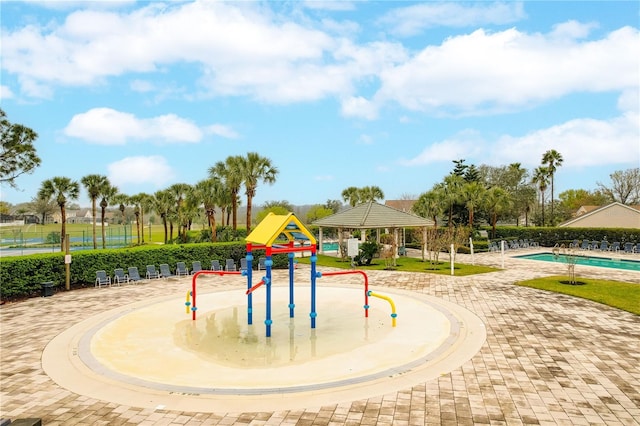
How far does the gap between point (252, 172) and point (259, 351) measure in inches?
933

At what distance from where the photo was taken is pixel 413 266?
28375 millimetres

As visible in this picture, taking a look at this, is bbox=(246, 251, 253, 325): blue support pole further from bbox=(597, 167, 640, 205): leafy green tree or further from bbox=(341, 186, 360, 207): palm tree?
bbox=(597, 167, 640, 205): leafy green tree

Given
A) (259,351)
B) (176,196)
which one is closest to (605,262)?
(259,351)

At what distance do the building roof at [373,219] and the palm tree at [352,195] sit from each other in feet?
54.4

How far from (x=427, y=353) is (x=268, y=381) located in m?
4.31

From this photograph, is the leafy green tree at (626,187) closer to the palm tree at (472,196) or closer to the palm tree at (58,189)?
the palm tree at (472,196)

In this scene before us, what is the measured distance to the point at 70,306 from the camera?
16984 millimetres

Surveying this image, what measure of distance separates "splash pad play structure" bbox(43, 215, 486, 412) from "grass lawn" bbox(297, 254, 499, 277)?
28.8 feet

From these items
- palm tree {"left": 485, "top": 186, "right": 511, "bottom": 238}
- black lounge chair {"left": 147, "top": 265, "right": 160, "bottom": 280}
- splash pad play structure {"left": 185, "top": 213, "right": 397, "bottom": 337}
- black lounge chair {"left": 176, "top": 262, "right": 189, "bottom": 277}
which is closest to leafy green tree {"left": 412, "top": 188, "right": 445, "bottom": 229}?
palm tree {"left": 485, "top": 186, "right": 511, "bottom": 238}

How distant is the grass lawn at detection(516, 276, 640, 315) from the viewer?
16.1 meters

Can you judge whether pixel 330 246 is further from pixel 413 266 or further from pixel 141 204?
pixel 141 204

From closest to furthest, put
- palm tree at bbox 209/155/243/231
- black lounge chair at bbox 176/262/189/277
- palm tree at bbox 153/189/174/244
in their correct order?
black lounge chair at bbox 176/262/189/277
palm tree at bbox 209/155/243/231
palm tree at bbox 153/189/174/244

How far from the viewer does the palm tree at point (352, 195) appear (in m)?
50.7

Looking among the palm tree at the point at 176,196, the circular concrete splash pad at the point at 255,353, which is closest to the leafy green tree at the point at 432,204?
the palm tree at the point at 176,196
